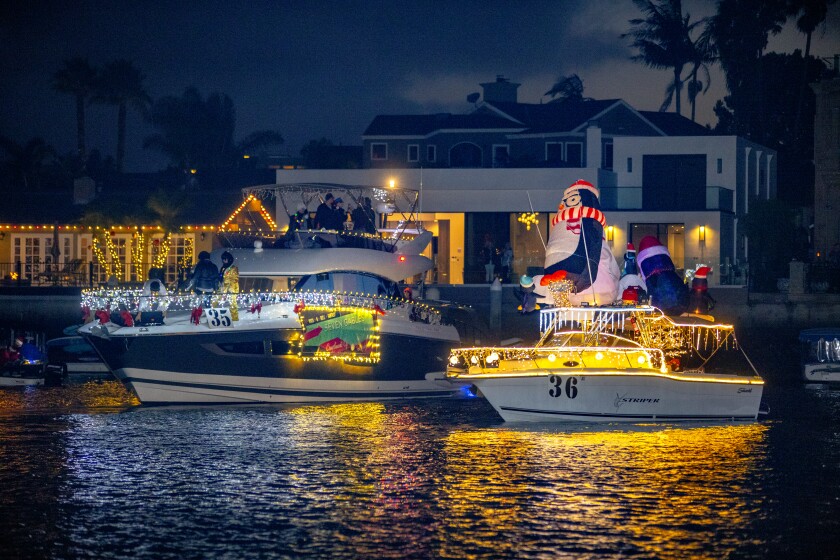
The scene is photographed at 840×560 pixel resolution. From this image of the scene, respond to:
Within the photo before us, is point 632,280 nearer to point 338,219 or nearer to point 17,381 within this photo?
point 338,219

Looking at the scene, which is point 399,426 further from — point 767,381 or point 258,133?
point 258,133

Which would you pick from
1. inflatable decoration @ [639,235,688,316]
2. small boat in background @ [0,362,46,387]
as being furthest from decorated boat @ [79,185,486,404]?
small boat in background @ [0,362,46,387]

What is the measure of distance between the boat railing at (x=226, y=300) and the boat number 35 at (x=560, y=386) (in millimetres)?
5320

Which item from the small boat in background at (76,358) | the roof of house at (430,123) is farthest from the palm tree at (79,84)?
the small boat in background at (76,358)

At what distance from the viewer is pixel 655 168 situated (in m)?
53.6

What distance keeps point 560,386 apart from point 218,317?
23.3 feet

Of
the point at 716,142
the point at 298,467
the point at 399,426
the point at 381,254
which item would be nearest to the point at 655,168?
the point at 716,142

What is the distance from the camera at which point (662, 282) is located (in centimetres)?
2402

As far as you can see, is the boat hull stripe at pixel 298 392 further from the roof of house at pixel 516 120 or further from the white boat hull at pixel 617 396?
the roof of house at pixel 516 120

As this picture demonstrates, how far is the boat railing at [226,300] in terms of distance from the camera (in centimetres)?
2498

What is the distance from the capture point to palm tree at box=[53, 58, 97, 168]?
275 ft

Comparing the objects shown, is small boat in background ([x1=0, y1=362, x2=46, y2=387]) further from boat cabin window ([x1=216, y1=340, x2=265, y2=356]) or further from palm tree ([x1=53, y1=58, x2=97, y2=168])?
palm tree ([x1=53, y1=58, x2=97, y2=168])

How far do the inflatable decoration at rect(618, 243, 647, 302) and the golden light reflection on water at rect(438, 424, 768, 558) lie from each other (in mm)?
2600

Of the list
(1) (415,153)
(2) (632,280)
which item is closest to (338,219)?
(2) (632,280)
